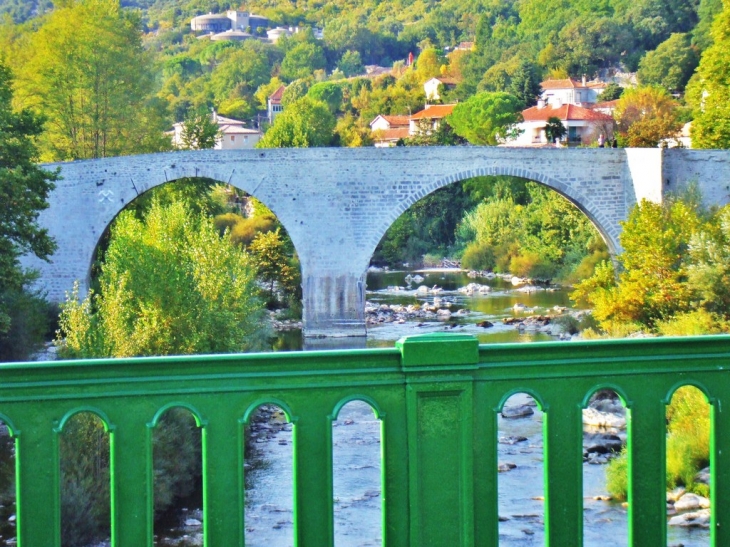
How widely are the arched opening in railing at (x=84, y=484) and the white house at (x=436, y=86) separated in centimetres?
4678

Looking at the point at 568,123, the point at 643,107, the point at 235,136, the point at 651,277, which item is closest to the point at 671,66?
the point at 568,123

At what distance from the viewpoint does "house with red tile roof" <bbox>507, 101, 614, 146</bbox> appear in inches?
1483

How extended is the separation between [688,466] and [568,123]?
1221 inches

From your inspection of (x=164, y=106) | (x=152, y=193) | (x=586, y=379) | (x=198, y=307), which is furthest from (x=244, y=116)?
(x=586, y=379)

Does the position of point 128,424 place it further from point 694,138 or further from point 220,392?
point 694,138

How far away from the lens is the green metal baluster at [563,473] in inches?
104

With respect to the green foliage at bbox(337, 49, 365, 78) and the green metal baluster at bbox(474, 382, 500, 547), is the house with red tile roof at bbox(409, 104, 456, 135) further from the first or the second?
the green foliage at bbox(337, 49, 365, 78)

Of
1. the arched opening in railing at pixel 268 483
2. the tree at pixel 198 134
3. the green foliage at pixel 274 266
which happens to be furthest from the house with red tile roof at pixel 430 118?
the arched opening in railing at pixel 268 483

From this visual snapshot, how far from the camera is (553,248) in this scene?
2756 cm

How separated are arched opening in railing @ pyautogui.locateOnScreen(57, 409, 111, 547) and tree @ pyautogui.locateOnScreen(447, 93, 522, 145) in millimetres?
31389

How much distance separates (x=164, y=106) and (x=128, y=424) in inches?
1049

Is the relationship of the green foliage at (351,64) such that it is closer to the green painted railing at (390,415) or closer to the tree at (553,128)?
the tree at (553,128)

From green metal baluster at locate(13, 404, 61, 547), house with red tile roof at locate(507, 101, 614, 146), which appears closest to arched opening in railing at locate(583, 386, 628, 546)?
green metal baluster at locate(13, 404, 61, 547)

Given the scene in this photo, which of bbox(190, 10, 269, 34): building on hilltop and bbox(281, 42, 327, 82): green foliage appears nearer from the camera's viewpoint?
bbox(281, 42, 327, 82): green foliage
